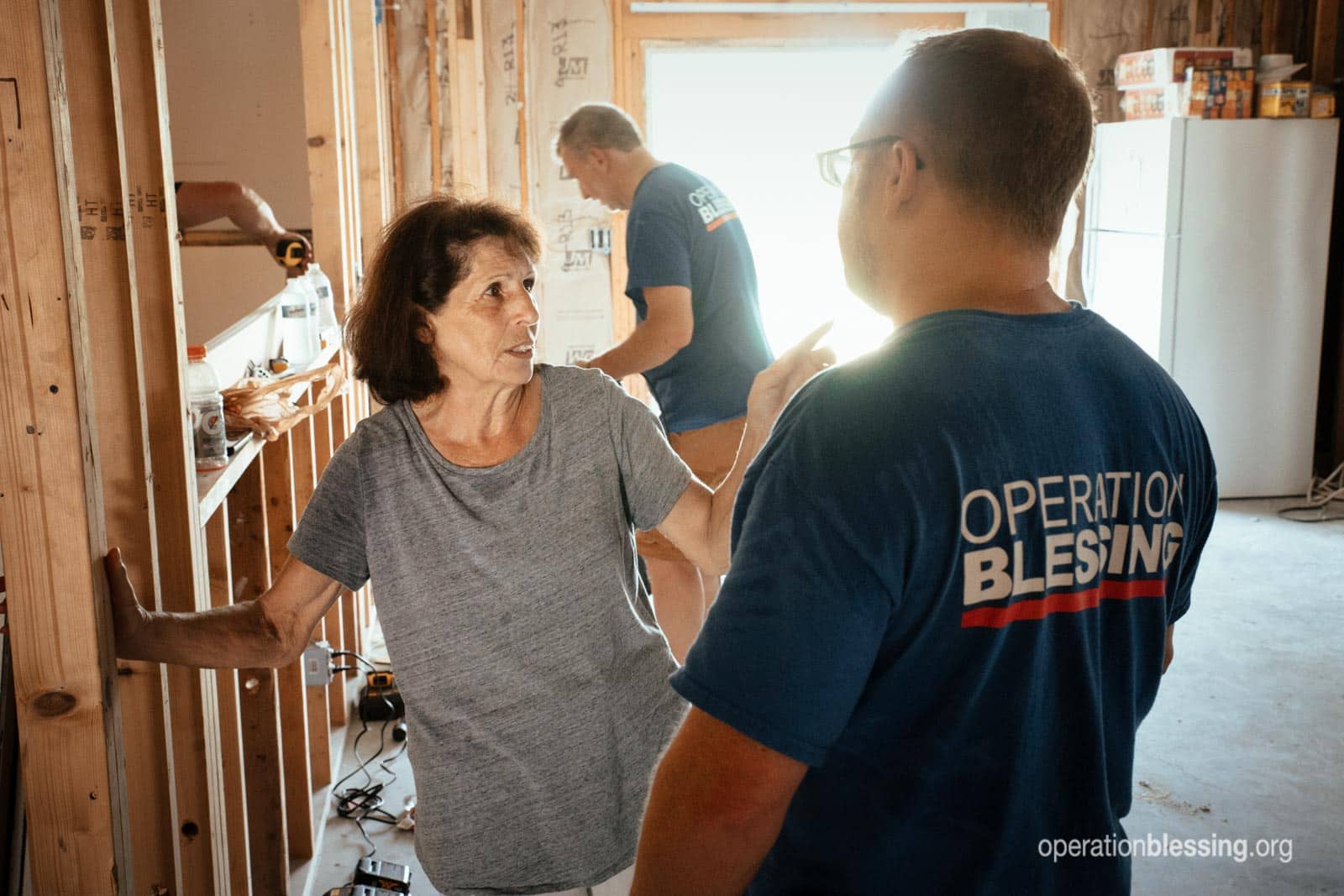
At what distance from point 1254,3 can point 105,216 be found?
22.2ft

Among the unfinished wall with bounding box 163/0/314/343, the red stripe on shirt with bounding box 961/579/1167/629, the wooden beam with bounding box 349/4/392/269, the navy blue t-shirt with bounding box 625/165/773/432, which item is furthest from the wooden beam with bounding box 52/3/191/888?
the unfinished wall with bounding box 163/0/314/343

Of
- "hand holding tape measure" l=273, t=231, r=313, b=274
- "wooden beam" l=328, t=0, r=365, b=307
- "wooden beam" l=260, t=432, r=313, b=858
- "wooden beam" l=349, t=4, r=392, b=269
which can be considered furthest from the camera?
"wooden beam" l=349, t=4, r=392, b=269

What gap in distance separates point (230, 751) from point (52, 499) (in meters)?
0.98

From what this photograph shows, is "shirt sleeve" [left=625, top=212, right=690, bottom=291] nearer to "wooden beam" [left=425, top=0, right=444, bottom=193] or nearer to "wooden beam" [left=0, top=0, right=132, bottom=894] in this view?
"wooden beam" [left=0, top=0, right=132, bottom=894]

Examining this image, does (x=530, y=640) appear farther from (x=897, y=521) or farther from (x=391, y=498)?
(x=897, y=521)

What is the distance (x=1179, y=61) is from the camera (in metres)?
5.77

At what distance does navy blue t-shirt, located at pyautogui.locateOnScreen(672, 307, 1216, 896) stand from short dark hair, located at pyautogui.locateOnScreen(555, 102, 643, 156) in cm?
259

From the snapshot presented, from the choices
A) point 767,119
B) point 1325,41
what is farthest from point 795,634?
point 1325,41

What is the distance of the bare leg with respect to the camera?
3514 mm

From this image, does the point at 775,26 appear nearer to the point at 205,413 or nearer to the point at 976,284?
the point at 205,413

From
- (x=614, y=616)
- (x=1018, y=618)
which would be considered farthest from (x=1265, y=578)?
(x=1018, y=618)

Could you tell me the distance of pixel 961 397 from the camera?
3.01 feet

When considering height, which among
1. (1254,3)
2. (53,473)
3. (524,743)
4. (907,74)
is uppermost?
(1254,3)

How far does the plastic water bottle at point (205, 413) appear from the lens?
1.84 meters
